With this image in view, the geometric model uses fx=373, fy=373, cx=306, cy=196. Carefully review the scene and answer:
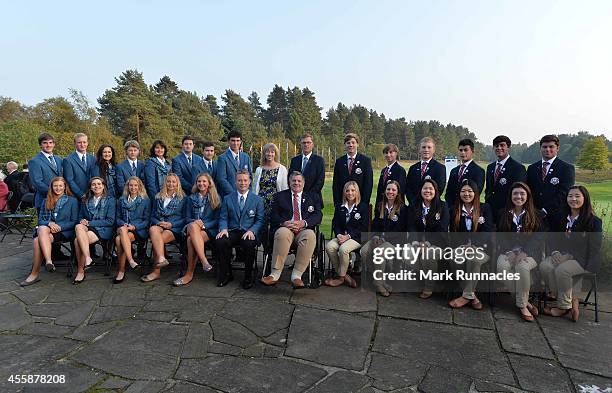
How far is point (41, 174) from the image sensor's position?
4449 mm

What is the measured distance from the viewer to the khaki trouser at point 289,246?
12.2 ft

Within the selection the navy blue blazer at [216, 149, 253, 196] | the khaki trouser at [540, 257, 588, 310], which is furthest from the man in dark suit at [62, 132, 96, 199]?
the khaki trouser at [540, 257, 588, 310]

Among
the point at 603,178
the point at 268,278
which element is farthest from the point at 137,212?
the point at 603,178

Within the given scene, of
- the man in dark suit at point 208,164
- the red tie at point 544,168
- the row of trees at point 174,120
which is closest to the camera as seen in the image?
the red tie at point 544,168

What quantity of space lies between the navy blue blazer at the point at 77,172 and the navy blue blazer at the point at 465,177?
435 cm

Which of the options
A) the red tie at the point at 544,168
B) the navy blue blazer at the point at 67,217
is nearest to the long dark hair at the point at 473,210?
the red tie at the point at 544,168

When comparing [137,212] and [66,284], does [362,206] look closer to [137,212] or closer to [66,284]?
[137,212]

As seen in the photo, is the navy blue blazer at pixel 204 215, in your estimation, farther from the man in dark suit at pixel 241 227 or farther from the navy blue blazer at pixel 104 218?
the navy blue blazer at pixel 104 218

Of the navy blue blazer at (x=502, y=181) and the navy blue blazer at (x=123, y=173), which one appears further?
the navy blue blazer at (x=123, y=173)

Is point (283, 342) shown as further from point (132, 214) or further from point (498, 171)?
point (498, 171)

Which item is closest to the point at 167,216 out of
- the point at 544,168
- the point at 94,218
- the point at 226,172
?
the point at 94,218

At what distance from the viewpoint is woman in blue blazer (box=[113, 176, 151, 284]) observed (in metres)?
4.07

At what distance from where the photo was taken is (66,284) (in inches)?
156

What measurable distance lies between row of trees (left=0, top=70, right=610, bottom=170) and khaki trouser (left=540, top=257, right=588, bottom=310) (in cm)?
2313
